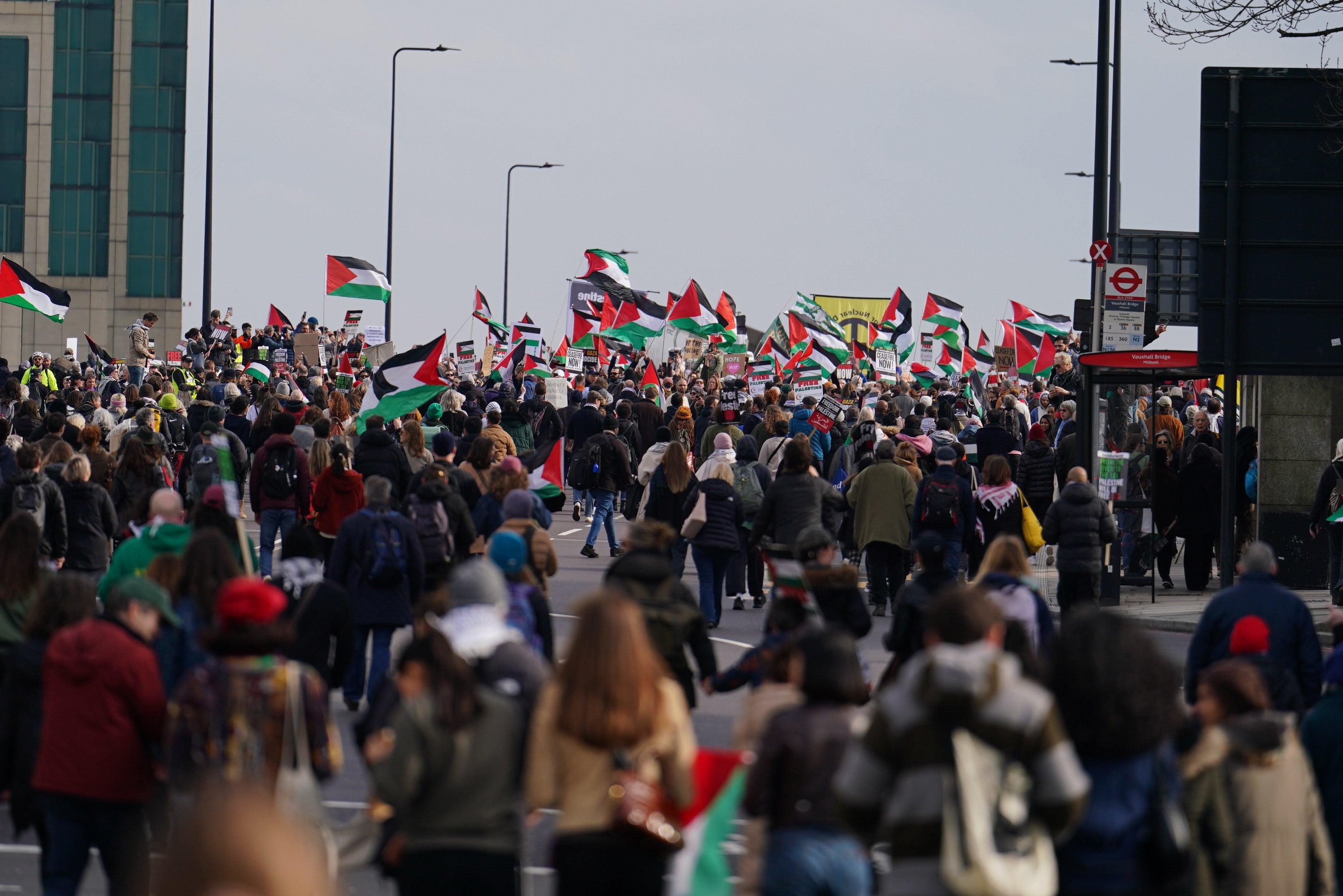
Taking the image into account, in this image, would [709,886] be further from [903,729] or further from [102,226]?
[102,226]

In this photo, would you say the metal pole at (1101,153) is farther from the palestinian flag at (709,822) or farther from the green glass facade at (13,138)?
the green glass facade at (13,138)

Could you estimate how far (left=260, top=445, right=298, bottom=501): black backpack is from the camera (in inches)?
664

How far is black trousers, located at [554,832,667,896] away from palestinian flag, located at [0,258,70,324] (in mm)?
27269

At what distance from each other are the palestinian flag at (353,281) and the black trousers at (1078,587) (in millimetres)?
19799

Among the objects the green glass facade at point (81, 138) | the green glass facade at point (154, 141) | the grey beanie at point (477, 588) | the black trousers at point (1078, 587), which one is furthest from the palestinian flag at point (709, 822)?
the green glass facade at point (154, 141)

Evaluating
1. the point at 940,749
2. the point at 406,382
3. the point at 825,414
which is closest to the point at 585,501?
the point at 825,414

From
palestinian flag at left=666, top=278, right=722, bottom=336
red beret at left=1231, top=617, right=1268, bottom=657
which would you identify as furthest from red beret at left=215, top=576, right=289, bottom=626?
palestinian flag at left=666, top=278, right=722, bottom=336

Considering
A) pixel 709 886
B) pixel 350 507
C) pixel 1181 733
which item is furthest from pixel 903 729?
pixel 350 507

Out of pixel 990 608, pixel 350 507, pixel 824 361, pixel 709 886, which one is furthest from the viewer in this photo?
pixel 824 361

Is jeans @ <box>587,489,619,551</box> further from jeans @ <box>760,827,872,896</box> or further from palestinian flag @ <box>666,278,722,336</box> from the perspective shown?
palestinian flag @ <box>666,278,722,336</box>

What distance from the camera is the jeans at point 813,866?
5738 millimetres

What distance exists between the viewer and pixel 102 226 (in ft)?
294

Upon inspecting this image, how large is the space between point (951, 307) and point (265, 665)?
40.5 metres

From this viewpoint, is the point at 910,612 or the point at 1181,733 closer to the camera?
the point at 1181,733
